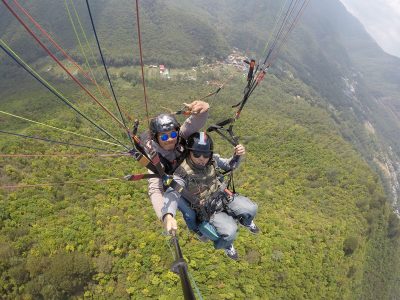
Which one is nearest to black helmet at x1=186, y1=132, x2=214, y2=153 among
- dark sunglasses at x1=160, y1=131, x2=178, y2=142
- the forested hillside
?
dark sunglasses at x1=160, y1=131, x2=178, y2=142

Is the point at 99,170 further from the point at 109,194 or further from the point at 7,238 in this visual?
the point at 7,238

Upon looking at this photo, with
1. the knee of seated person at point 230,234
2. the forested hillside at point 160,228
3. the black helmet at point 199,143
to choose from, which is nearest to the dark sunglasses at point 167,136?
the black helmet at point 199,143

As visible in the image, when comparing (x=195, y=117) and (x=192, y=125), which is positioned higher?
(x=195, y=117)

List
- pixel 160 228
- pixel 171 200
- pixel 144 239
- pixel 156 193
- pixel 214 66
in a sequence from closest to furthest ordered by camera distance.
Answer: pixel 171 200
pixel 156 193
pixel 144 239
pixel 160 228
pixel 214 66

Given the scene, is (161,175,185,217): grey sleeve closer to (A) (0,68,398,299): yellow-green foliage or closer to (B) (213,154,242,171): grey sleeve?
(B) (213,154,242,171): grey sleeve

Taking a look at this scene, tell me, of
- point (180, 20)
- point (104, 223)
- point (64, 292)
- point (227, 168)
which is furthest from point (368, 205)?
point (180, 20)

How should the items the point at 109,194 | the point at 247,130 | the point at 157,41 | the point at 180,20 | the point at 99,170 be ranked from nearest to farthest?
1. the point at 109,194
2. the point at 99,170
3. the point at 247,130
4. the point at 157,41
5. the point at 180,20

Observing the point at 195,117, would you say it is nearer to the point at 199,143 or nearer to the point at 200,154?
the point at 199,143

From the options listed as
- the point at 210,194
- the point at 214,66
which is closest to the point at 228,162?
the point at 210,194
